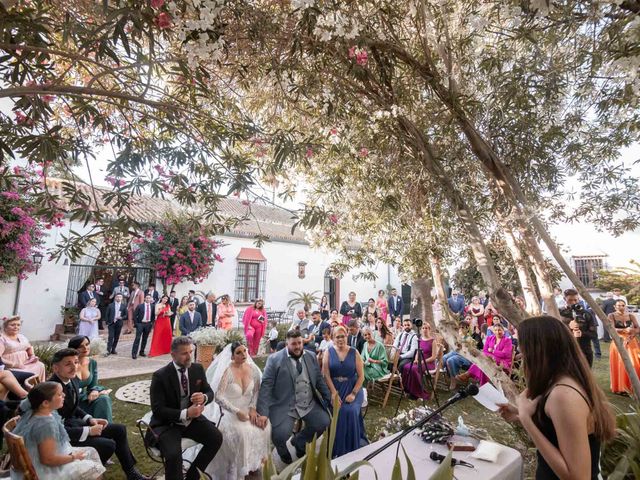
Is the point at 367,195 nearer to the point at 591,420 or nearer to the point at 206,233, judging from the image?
the point at 206,233

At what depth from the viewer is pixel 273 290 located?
17.8m

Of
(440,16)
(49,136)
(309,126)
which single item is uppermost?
(440,16)

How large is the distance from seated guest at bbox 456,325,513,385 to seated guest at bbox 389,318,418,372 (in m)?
1.12

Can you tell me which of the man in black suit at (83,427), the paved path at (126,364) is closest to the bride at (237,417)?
the man in black suit at (83,427)

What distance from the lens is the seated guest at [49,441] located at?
290 centimetres

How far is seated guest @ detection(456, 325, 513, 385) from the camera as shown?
7113 mm

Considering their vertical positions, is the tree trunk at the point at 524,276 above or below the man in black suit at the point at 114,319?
above

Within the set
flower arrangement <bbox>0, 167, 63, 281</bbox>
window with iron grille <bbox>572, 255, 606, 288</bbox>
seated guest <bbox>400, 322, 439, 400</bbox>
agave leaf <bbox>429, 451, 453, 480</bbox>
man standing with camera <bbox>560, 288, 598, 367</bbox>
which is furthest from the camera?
window with iron grille <bbox>572, 255, 606, 288</bbox>

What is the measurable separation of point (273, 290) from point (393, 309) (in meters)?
5.90

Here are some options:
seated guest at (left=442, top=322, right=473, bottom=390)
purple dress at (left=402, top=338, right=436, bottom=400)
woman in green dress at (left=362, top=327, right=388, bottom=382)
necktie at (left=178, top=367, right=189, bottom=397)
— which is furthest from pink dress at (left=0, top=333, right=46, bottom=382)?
seated guest at (left=442, top=322, right=473, bottom=390)

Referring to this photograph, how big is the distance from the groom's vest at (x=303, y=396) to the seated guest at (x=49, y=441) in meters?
2.01

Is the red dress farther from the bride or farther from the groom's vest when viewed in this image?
the groom's vest

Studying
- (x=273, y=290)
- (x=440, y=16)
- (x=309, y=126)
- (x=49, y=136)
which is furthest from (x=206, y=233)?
(x=273, y=290)

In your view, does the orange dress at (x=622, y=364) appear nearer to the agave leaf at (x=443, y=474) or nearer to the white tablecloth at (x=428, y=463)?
the white tablecloth at (x=428, y=463)
